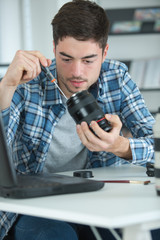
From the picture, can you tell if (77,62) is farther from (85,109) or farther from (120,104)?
(85,109)

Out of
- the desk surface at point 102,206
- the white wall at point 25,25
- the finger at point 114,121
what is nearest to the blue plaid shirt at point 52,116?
the finger at point 114,121

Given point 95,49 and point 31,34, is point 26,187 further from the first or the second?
point 31,34

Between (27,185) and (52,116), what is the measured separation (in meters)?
0.62

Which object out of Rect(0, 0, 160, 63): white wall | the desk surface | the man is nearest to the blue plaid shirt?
the man

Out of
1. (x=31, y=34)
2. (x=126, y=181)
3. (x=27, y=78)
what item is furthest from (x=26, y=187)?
(x=31, y=34)

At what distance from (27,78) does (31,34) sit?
7.36 ft

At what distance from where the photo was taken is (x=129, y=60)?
3.15m

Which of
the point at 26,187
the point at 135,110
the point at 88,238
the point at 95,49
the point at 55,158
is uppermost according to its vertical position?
the point at 95,49

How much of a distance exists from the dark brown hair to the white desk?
660 mm

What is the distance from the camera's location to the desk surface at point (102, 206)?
75cm

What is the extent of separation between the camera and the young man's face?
1488 mm

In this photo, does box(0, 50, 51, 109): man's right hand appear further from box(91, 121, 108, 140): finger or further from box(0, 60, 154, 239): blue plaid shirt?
box(91, 121, 108, 140): finger

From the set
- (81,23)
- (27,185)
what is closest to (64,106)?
(81,23)

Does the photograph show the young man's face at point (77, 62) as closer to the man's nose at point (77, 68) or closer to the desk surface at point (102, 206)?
the man's nose at point (77, 68)
